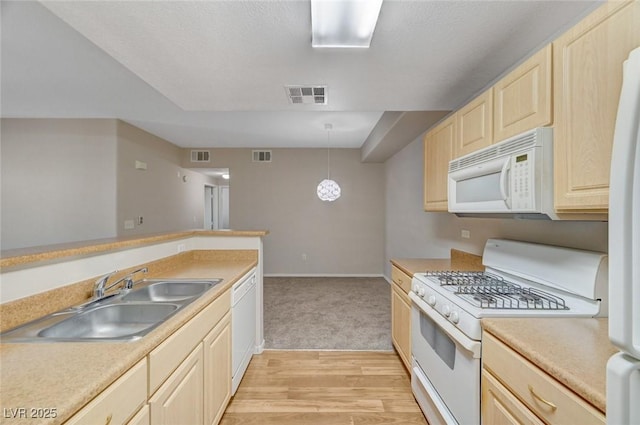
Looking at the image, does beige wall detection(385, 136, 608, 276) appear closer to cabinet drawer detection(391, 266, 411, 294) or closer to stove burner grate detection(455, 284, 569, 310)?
stove burner grate detection(455, 284, 569, 310)

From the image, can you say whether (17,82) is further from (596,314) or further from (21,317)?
(596,314)

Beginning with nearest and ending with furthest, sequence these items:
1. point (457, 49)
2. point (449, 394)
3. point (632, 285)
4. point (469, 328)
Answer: point (632, 285)
point (469, 328)
point (449, 394)
point (457, 49)

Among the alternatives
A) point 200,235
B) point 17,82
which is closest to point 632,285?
point 200,235

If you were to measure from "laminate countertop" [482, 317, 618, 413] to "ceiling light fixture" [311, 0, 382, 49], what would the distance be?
1.58 metres

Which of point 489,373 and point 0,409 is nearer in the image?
point 0,409

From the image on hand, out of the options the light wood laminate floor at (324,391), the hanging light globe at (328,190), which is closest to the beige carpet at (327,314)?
the light wood laminate floor at (324,391)

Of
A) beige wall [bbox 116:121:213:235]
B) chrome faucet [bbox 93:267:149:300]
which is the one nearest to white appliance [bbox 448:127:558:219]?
chrome faucet [bbox 93:267:149:300]

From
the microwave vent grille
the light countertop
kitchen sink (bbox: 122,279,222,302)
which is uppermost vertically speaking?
the microwave vent grille

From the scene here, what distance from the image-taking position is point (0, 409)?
661mm

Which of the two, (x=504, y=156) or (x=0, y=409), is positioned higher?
(x=504, y=156)

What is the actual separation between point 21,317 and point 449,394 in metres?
Answer: 2.11

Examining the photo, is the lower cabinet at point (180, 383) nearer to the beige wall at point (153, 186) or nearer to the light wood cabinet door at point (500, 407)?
the light wood cabinet door at point (500, 407)

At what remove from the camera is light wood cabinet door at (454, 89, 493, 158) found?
1702 millimetres

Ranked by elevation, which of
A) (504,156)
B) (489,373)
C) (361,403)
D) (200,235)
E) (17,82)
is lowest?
(361,403)
